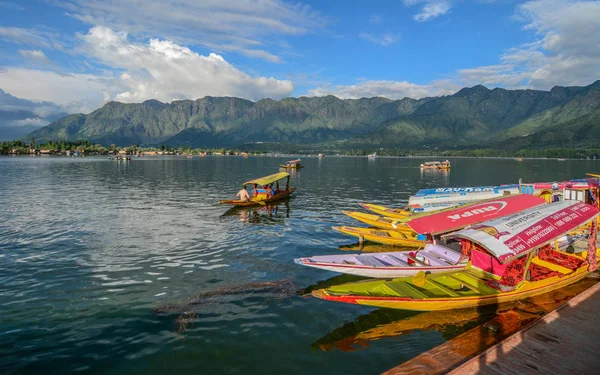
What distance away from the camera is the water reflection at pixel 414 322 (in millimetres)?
14256

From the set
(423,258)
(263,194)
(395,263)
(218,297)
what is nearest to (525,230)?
(423,258)

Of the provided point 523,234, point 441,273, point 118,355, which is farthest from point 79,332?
point 523,234

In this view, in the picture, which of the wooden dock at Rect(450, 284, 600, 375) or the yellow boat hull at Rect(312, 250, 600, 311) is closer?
the wooden dock at Rect(450, 284, 600, 375)

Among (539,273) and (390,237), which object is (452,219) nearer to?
(539,273)

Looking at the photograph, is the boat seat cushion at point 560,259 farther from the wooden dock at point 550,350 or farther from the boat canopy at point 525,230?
the wooden dock at point 550,350

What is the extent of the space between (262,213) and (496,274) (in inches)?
1154

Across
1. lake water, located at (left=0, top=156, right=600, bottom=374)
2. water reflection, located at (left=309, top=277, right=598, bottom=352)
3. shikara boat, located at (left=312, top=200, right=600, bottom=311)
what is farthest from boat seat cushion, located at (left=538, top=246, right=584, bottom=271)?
lake water, located at (left=0, top=156, right=600, bottom=374)

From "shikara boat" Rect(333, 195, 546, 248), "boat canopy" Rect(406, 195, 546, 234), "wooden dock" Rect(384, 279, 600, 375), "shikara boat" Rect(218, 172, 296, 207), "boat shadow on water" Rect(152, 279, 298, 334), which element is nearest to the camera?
"wooden dock" Rect(384, 279, 600, 375)

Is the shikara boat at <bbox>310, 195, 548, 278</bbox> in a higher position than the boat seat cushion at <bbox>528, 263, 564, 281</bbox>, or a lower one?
higher

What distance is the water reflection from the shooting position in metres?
14.3

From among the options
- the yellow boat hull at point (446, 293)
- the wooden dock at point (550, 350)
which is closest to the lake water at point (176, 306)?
the yellow boat hull at point (446, 293)

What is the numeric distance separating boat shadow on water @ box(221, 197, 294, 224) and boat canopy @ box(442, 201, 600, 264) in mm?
24286

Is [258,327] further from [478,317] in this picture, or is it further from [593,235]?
[593,235]

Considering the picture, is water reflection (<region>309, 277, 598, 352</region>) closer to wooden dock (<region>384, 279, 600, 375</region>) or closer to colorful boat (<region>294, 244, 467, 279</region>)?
wooden dock (<region>384, 279, 600, 375</region>)
